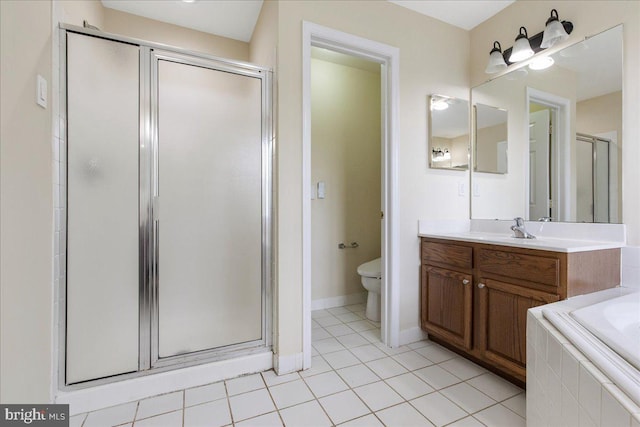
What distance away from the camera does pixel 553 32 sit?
1769 mm

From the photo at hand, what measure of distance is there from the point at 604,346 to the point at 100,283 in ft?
7.02

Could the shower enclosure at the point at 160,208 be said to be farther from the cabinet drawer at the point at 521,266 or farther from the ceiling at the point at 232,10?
the cabinet drawer at the point at 521,266

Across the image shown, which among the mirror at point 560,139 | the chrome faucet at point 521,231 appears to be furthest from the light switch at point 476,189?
the chrome faucet at point 521,231

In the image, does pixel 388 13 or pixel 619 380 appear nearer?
pixel 619 380

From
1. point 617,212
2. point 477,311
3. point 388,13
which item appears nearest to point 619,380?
point 477,311

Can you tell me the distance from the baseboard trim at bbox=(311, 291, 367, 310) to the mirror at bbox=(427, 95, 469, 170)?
165 centimetres

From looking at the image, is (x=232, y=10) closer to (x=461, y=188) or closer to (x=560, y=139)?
(x=461, y=188)

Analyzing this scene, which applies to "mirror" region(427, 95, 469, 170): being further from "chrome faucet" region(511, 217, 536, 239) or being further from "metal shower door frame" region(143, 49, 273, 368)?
"metal shower door frame" region(143, 49, 273, 368)

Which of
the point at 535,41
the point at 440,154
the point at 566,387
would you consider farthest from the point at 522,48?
the point at 566,387

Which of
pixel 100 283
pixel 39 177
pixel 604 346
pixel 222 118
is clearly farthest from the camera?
pixel 222 118

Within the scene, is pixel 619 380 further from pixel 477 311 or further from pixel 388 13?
pixel 388 13

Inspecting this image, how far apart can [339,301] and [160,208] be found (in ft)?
6.81

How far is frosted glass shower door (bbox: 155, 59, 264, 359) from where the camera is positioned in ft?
5.36

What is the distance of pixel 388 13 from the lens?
210 centimetres
